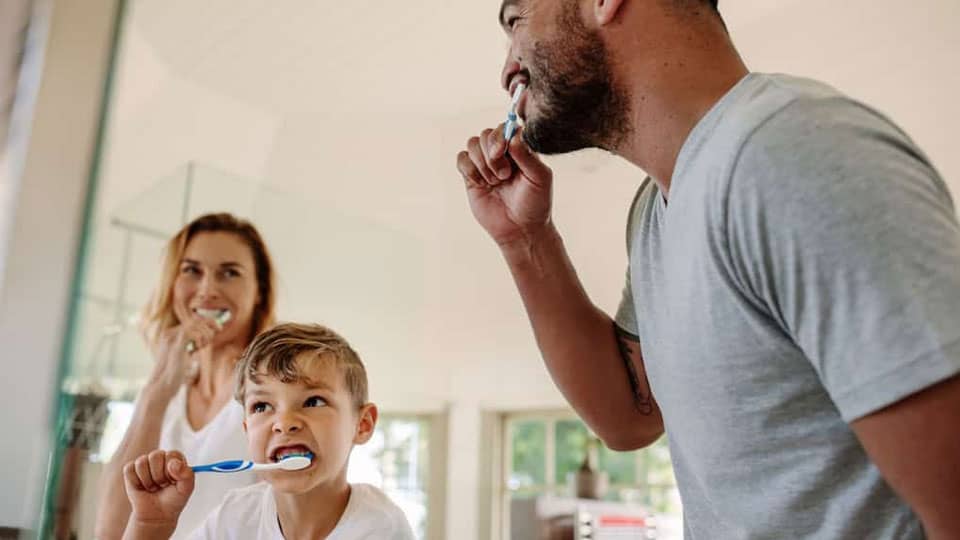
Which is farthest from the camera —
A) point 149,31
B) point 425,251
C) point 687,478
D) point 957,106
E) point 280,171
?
point 280,171

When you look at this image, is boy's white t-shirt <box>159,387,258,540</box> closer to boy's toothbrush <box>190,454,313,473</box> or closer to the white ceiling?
boy's toothbrush <box>190,454,313,473</box>

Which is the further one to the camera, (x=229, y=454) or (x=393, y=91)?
(x=393, y=91)

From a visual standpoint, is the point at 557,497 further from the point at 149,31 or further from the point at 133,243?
the point at 149,31

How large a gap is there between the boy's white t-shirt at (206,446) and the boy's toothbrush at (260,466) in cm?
12

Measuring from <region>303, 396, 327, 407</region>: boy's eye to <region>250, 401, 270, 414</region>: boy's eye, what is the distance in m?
0.04

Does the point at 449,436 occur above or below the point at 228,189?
below

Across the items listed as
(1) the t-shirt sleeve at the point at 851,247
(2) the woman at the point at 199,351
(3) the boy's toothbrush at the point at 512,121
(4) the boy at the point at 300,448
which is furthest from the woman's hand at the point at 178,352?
(1) the t-shirt sleeve at the point at 851,247

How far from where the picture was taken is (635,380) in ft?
2.66

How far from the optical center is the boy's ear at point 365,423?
0.90 m

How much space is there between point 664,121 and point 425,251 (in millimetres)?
760

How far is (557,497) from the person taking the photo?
4.21 feet

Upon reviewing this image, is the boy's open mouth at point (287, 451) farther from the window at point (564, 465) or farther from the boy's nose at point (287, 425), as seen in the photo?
the window at point (564, 465)

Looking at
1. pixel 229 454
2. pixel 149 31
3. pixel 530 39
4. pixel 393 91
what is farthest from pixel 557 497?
pixel 149 31

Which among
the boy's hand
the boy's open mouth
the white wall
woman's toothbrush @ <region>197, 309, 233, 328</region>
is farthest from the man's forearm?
woman's toothbrush @ <region>197, 309, 233, 328</region>
